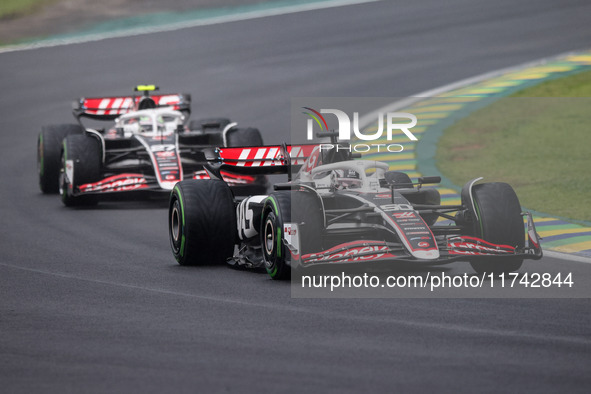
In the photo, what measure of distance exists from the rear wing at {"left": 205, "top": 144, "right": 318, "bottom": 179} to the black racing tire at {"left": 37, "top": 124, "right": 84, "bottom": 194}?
705cm

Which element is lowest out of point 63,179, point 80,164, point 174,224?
point 174,224

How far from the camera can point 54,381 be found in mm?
6922

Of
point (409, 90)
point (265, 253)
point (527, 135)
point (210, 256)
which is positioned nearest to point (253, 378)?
point (265, 253)

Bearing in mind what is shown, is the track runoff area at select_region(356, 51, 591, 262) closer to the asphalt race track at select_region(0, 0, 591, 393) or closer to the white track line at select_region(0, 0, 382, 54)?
the asphalt race track at select_region(0, 0, 591, 393)

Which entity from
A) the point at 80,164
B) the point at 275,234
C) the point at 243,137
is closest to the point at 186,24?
the point at 243,137

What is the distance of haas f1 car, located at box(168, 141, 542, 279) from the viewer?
9.87 metres

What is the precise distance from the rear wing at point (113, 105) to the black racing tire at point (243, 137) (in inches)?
87.7

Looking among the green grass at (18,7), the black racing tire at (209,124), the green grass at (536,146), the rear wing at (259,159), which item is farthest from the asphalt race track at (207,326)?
the green grass at (18,7)

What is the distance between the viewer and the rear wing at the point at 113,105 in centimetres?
2034

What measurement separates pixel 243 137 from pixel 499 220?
28.1 ft

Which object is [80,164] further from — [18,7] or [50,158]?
[18,7]

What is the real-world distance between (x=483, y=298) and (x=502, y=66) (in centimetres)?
2052

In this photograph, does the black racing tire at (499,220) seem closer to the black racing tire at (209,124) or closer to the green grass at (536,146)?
the green grass at (536,146)

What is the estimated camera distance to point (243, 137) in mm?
18328
